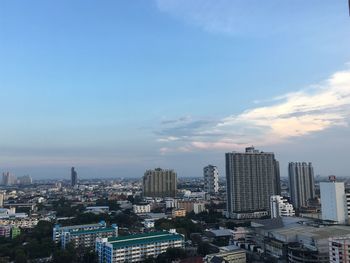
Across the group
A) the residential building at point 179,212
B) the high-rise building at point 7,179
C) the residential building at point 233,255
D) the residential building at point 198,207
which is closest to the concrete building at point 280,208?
the residential building at point 198,207

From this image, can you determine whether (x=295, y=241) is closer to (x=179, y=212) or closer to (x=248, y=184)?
(x=248, y=184)

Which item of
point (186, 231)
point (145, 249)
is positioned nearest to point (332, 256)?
point (145, 249)

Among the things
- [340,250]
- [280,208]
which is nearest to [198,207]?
[280,208]

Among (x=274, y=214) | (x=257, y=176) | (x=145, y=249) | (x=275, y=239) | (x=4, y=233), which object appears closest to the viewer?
A: (x=145, y=249)

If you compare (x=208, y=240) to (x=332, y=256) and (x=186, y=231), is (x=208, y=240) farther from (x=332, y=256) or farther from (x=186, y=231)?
(x=332, y=256)

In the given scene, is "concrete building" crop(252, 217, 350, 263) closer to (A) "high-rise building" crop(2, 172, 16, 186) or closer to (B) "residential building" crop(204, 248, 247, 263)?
(B) "residential building" crop(204, 248, 247, 263)

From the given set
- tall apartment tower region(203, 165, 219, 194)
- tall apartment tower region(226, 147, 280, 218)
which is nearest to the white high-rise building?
tall apartment tower region(226, 147, 280, 218)
